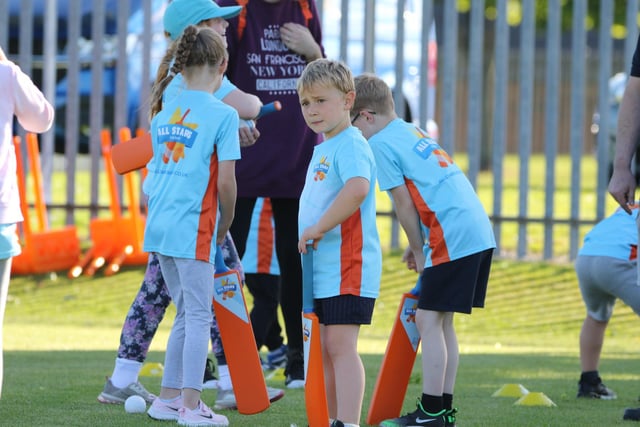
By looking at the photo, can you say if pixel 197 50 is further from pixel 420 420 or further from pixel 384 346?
pixel 384 346

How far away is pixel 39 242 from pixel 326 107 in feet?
20.3

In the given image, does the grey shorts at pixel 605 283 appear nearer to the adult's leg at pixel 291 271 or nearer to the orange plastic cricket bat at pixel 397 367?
the orange plastic cricket bat at pixel 397 367

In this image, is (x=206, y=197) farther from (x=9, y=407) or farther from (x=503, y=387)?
(x=503, y=387)

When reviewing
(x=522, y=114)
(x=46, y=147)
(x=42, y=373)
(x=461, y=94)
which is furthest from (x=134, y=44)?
(x=461, y=94)

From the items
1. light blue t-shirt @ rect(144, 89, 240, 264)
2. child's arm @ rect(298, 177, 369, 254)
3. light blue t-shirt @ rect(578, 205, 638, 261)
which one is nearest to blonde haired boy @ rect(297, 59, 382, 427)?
child's arm @ rect(298, 177, 369, 254)

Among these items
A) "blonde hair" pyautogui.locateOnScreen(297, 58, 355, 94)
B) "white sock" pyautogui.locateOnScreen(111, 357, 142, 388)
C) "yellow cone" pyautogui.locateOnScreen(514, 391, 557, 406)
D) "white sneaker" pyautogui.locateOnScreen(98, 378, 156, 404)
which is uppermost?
"blonde hair" pyautogui.locateOnScreen(297, 58, 355, 94)

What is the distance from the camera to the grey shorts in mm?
5125

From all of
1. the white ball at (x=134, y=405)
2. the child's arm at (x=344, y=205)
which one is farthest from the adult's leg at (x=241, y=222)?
the child's arm at (x=344, y=205)

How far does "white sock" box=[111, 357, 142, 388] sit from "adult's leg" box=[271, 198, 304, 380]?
881 mm

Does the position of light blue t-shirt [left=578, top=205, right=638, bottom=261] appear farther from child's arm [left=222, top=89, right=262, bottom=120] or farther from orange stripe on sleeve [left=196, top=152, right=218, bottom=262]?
orange stripe on sleeve [left=196, top=152, right=218, bottom=262]

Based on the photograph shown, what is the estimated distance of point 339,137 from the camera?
4109 mm

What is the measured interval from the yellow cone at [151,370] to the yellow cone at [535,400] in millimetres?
1766

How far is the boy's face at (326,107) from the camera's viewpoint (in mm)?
4082

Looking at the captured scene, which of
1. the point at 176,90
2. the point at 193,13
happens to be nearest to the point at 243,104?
the point at 176,90
